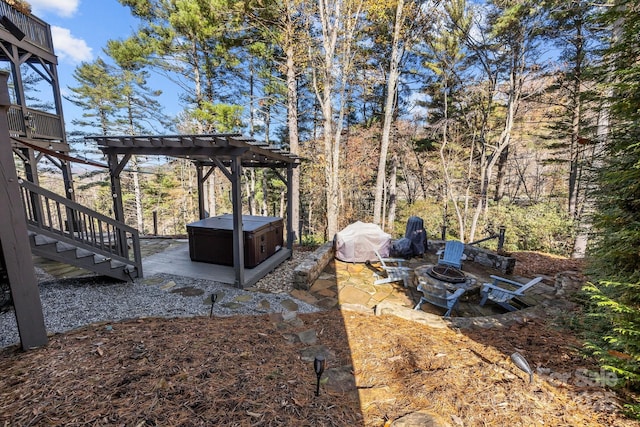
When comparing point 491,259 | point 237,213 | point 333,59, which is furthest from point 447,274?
point 333,59

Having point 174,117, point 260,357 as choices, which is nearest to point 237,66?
point 174,117

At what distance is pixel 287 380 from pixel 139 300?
3019mm

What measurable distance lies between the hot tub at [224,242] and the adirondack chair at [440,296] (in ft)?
10.9

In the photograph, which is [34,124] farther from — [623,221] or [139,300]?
[623,221]

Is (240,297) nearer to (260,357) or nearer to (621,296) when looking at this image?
(260,357)

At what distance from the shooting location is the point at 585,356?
199 cm

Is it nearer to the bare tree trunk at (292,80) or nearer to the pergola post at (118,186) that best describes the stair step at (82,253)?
the pergola post at (118,186)

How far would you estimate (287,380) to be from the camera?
2.03m

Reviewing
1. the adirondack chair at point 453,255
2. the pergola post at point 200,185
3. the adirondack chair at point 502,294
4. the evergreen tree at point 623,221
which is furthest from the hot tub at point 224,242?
the evergreen tree at point 623,221

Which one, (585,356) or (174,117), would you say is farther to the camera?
(174,117)

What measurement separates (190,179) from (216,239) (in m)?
15.0

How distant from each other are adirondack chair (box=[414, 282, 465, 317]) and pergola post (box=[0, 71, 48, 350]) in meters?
4.47

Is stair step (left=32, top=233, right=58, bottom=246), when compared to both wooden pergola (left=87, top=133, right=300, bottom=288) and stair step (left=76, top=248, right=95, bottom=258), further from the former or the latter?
wooden pergola (left=87, top=133, right=300, bottom=288)

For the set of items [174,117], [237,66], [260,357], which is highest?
[237,66]
